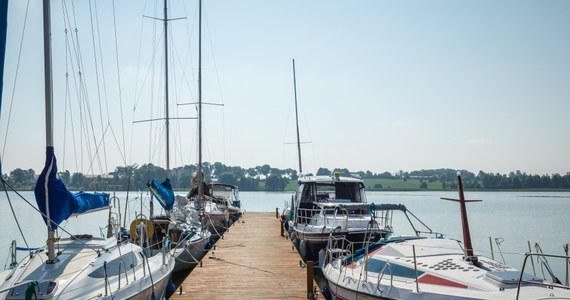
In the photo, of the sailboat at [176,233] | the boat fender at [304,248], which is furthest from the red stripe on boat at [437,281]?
the boat fender at [304,248]

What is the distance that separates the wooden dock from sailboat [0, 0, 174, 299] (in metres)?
2.00

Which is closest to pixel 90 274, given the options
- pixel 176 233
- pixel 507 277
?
pixel 507 277

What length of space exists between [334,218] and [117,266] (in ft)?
30.6

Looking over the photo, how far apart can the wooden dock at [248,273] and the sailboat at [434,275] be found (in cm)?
185

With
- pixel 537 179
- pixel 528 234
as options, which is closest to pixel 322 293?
pixel 528 234

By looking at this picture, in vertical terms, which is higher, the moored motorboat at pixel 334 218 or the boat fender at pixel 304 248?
the moored motorboat at pixel 334 218

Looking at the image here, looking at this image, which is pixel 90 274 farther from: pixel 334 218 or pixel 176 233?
pixel 334 218

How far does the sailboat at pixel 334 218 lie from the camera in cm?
1719

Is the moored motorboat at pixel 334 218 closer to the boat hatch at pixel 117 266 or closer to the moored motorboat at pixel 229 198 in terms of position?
the boat hatch at pixel 117 266

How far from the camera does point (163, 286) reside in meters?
11.6

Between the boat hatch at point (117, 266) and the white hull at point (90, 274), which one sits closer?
the white hull at point (90, 274)

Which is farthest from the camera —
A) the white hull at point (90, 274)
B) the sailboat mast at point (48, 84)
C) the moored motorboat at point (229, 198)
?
the moored motorboat at point (229, 198)

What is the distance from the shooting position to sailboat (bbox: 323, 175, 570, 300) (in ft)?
25.9

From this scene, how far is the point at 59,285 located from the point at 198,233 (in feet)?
36.7
